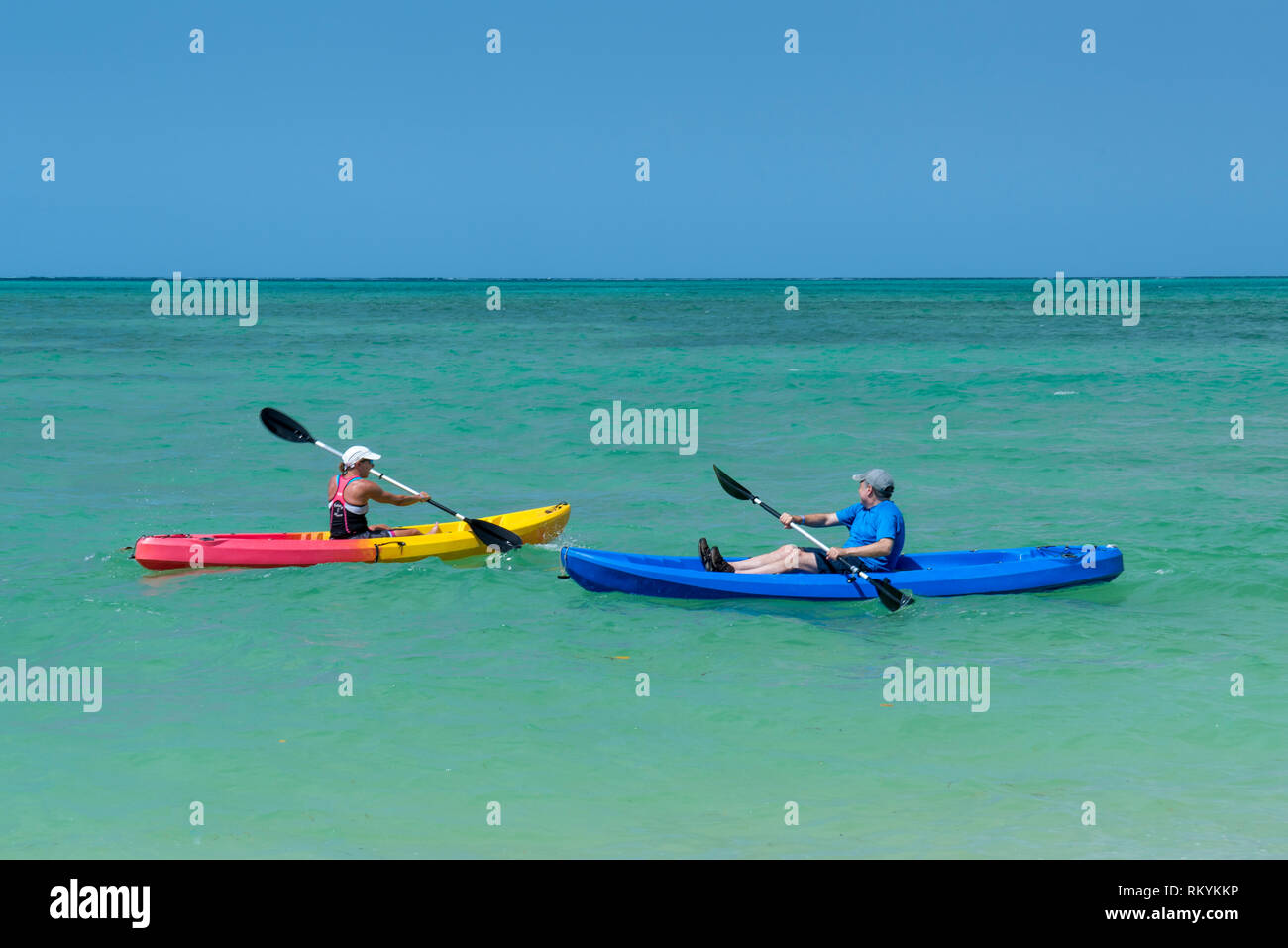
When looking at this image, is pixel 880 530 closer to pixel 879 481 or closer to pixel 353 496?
pixel 879 481

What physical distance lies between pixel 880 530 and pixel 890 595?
653 mm

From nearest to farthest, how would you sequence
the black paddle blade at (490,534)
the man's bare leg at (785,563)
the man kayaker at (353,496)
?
the man's bare leg at (785,563) → the man kayaker at (353,496) → the black paddle blade at (490,534)

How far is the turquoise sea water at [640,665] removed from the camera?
6.58 m

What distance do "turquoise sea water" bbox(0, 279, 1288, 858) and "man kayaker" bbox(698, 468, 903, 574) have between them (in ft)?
1.39

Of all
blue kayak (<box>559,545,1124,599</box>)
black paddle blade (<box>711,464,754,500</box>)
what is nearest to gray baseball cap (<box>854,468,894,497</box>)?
blue kayak (<box>559,545,1124,599</box>)

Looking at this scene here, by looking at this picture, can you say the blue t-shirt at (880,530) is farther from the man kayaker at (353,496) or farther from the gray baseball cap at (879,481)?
the man kayaker at (353,496)

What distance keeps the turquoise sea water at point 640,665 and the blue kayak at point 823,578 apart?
0.16 meters

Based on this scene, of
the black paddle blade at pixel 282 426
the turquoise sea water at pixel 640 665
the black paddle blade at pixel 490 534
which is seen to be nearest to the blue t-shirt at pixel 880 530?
the turquoise sea water at pixel 640 665

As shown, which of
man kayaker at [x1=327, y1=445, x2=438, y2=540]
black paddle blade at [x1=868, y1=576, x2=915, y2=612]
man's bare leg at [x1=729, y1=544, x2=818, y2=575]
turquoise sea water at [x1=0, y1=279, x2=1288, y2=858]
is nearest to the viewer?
turquoise sea water at [x1=0, y1=279, x2=1288, y2=858]

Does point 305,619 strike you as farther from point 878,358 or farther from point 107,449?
point 878,358

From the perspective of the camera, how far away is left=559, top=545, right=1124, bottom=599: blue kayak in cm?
1070

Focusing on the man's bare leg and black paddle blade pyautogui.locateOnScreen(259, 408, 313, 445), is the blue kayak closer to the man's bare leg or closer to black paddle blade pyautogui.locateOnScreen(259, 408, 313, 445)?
the man's bare leg

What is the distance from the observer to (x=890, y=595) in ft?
34.1
